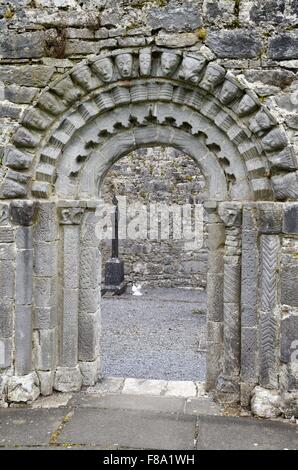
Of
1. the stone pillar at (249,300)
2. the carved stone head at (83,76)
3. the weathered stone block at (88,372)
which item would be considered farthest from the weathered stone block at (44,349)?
the carved stone head at (83,76)

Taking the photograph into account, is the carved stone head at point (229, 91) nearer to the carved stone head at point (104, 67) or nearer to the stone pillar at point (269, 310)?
the carved stone head at point (104, 67)

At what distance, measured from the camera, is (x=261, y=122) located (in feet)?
15.2

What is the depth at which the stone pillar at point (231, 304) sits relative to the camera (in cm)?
Result: 491

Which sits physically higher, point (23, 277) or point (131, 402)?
point (23, 277)

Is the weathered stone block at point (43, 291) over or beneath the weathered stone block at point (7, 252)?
beneath

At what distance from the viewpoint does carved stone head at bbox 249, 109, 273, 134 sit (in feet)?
15.1

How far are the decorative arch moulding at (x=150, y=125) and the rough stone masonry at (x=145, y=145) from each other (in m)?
0.01

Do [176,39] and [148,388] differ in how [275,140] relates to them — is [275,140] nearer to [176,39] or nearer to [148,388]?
[176,39]

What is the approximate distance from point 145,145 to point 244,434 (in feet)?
9.44

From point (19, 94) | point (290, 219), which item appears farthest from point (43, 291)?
point (290, 219)

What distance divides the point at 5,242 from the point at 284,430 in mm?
3110

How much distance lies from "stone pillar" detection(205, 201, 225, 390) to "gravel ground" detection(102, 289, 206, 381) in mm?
→ 1808
